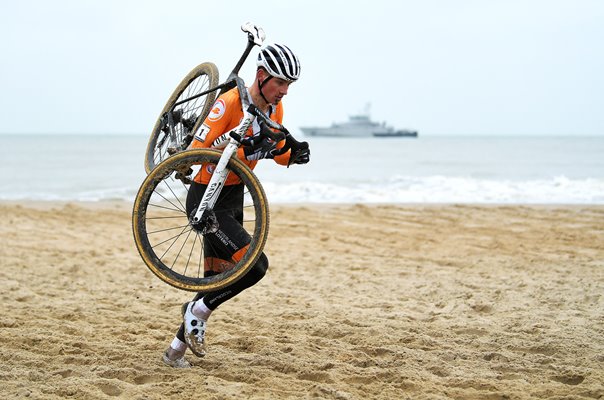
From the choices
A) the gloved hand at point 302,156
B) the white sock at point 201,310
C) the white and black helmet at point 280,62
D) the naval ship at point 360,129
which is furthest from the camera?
the naval ship at point 360,129

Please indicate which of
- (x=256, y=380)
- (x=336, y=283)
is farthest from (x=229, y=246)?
(x=336, y=283)

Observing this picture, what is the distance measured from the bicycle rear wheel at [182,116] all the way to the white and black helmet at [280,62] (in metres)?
0.68

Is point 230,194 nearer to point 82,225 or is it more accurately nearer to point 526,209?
point 82,225

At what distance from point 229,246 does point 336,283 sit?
3741mm

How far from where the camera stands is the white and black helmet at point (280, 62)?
416cm

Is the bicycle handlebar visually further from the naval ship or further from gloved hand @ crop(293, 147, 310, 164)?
the naval ship

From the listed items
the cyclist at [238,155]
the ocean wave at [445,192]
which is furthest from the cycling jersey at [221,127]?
the ocean wave at [445,192]

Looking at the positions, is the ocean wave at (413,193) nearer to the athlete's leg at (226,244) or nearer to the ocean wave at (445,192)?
the ocean wave at (445,192)

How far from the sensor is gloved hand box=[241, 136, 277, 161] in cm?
421

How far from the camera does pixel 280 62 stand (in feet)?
13.6

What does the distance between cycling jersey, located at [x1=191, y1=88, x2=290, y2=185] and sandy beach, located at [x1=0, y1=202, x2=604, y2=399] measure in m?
1.43

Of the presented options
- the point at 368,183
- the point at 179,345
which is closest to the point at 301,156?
the point at 179,345

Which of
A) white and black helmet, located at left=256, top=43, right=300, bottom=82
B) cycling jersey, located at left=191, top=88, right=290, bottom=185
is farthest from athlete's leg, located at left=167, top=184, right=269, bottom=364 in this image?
white and black helmet, located at left=256, top=43, right=300, bottom=82

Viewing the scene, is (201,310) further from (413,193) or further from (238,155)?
(413,193)
